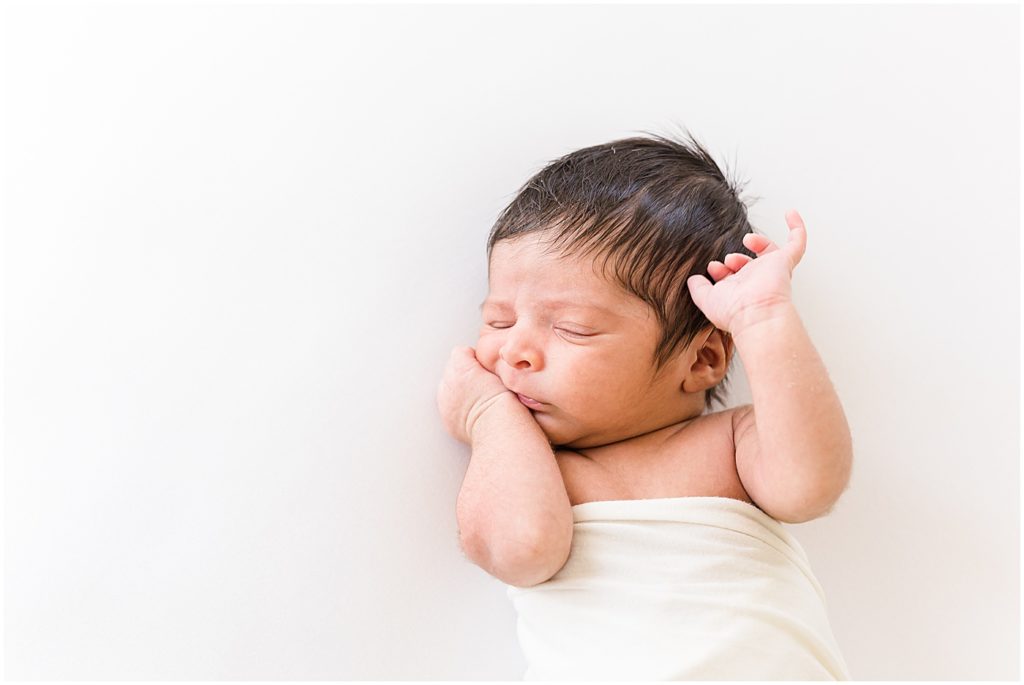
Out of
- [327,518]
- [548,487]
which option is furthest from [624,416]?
[327,518]

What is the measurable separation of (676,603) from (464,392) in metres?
0.38

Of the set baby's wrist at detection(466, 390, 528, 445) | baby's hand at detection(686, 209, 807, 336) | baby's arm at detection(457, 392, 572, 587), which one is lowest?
baby's arm at detection(457, 392, 572, 587)

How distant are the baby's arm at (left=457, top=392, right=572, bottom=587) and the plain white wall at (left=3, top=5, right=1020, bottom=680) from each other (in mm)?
139

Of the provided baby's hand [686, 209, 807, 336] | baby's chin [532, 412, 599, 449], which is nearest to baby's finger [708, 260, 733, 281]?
baby's hand [686, 209, 807, 336]

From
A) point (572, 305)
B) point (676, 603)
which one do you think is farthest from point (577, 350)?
point (676, 603)

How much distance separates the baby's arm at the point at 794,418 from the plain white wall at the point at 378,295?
35cm

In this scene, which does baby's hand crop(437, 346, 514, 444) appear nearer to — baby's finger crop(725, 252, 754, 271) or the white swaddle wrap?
the white swaddle wrap

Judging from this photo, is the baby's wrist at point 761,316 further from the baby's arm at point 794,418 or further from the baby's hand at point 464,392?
the baby's hand at point 464,392

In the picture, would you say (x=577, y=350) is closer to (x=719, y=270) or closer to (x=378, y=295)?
(x=719, y=270)

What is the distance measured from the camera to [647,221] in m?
1.19

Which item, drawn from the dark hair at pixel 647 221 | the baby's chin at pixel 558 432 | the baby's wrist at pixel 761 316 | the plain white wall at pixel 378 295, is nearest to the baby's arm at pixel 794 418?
the baby's wrist at pixel 761 316

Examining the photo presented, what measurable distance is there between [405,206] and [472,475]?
420 mm

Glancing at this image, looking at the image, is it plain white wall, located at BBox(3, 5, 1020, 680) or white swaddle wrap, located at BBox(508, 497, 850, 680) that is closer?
white swaddle wrap, located at BBox(508, 497, 850, 680)

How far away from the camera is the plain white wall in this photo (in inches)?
47.4
